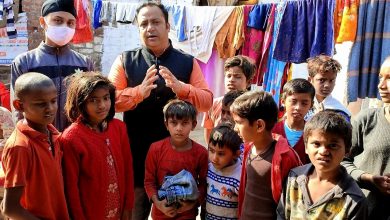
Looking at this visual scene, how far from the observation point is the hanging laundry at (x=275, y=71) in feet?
15.5

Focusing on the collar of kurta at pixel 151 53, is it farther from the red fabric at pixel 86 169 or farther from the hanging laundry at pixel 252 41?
the hanging laundry at pixel 252 41

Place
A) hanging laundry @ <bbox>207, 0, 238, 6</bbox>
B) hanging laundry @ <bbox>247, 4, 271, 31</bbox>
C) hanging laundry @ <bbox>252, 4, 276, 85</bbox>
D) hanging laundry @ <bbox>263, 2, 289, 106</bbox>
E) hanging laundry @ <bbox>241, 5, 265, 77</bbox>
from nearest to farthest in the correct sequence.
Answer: hanging laundry @ <bbox>263, 2, 289, 106</bbox>
hanging laundry @ <bbox>252, 4, 276, 85</bbox>
hanging laundry @ <bbox>247, 4, 271, 31</bbox>
hanging laundry @ <bbox>241, 5, 265, 77</bbox>
hanging laundry @ <bbox>207, 0, 238, 6</bbox>

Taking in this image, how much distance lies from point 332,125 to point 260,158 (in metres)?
0.47

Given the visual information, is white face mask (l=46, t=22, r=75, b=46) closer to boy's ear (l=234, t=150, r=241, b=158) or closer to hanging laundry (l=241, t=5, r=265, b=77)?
boy's ear (l=234, t=150, r=241, b=158)

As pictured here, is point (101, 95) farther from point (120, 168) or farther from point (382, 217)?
point (382, 217)

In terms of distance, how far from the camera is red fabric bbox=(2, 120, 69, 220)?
5.68 ft

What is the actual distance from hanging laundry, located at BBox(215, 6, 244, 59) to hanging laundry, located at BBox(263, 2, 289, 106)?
21.7 inches

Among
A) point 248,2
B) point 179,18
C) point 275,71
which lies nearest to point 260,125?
point 275,71

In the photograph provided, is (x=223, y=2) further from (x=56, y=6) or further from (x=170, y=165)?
(x=170, y=165)

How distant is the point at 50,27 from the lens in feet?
8.84

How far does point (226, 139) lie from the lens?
229 centimetres

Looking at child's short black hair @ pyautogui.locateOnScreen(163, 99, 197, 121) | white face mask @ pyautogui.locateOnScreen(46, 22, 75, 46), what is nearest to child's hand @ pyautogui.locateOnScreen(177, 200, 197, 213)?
child's short black hair @ pyautogui.locateOnScreen(163, 99, 197, 121)

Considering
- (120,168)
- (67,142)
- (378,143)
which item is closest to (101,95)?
(67,142)

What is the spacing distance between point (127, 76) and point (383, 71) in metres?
1.58
